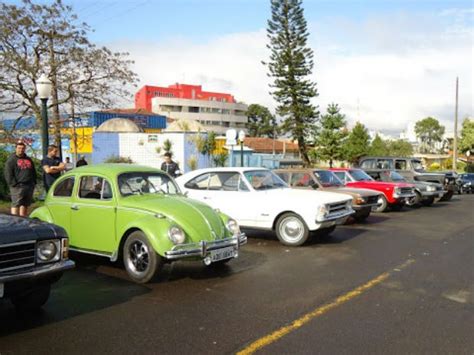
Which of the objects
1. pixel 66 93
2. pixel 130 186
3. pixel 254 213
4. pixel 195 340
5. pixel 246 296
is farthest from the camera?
pixel 66 93

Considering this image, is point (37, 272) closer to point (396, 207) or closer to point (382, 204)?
point (382, 204)

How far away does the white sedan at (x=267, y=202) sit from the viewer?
30.5ft

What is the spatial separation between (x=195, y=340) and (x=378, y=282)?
3178 millimetres

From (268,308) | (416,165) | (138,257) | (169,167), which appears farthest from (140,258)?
(416,165)

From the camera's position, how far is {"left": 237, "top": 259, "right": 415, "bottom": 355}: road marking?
13.8 ft

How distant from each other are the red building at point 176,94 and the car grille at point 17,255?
10029cm

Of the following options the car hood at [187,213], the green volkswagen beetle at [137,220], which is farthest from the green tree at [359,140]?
the car hood at [187,213]

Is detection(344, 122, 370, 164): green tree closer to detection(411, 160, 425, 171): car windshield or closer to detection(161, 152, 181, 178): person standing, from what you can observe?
detection(411, 160, 425, 171): car windshield

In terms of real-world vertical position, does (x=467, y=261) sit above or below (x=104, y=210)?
below

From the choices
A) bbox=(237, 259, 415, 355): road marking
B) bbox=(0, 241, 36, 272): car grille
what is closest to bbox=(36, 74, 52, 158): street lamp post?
bbox=(0, 241, 36, 272): car grille

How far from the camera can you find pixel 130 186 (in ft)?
23.5

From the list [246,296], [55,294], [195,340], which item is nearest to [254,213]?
[246,296]

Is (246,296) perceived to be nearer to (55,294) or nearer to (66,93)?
(55,294)

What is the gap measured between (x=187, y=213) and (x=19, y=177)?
454 centimetres
